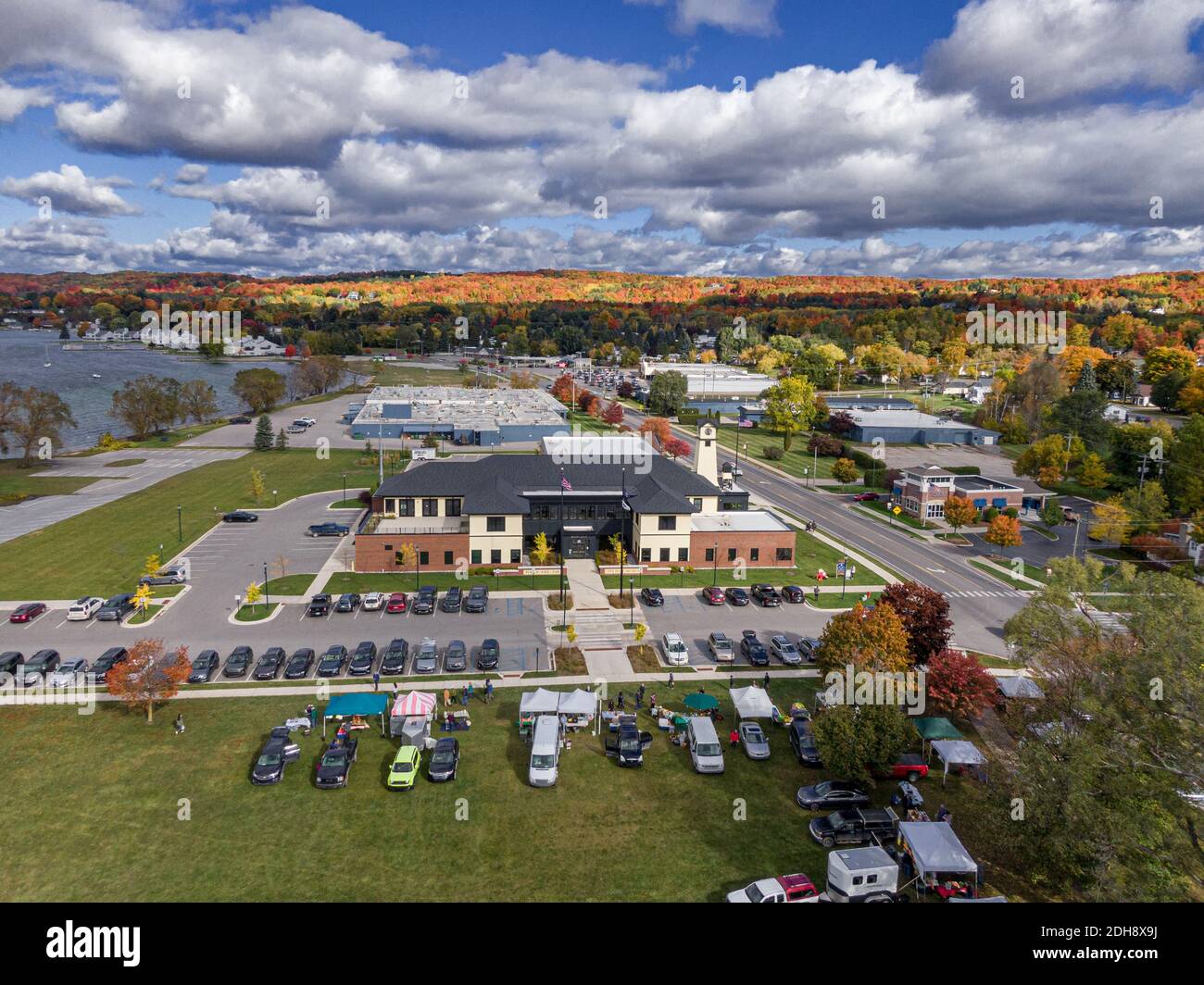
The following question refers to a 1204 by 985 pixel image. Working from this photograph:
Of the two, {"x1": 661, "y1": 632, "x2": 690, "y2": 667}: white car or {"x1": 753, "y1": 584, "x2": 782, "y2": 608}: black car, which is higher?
{"x1": 753, "y1": 584, "x2": 782, "y2": 608}: black car

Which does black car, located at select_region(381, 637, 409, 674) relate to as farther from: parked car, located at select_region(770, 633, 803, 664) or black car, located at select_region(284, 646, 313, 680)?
parked car, located at select_region(770, 633, 803, 664)

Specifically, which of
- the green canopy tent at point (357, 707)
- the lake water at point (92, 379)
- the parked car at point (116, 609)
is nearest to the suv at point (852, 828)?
the green canopy tent at point (357, 707)

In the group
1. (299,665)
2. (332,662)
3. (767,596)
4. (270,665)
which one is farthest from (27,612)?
(767,596)

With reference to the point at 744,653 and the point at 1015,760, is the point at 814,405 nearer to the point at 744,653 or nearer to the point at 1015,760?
the point at 744,653

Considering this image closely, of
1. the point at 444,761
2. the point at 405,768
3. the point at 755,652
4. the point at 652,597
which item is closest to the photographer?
the point at 405,768

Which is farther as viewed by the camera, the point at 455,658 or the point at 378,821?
the point at 455,658

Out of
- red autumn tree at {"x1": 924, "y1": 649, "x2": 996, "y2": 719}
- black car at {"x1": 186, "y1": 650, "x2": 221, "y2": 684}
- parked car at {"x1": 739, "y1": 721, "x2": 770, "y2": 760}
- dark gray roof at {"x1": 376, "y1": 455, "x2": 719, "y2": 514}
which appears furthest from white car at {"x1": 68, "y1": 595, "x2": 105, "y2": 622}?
red autumn tree at {"x1": 924, "y1": 649, "x2": 996, "y2": 719}

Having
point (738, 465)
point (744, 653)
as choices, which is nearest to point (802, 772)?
point (744, 653)

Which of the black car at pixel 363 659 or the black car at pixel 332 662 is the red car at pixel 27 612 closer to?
the black car at pixel 332 662

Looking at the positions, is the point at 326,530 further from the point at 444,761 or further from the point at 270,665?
the point at 444,761
